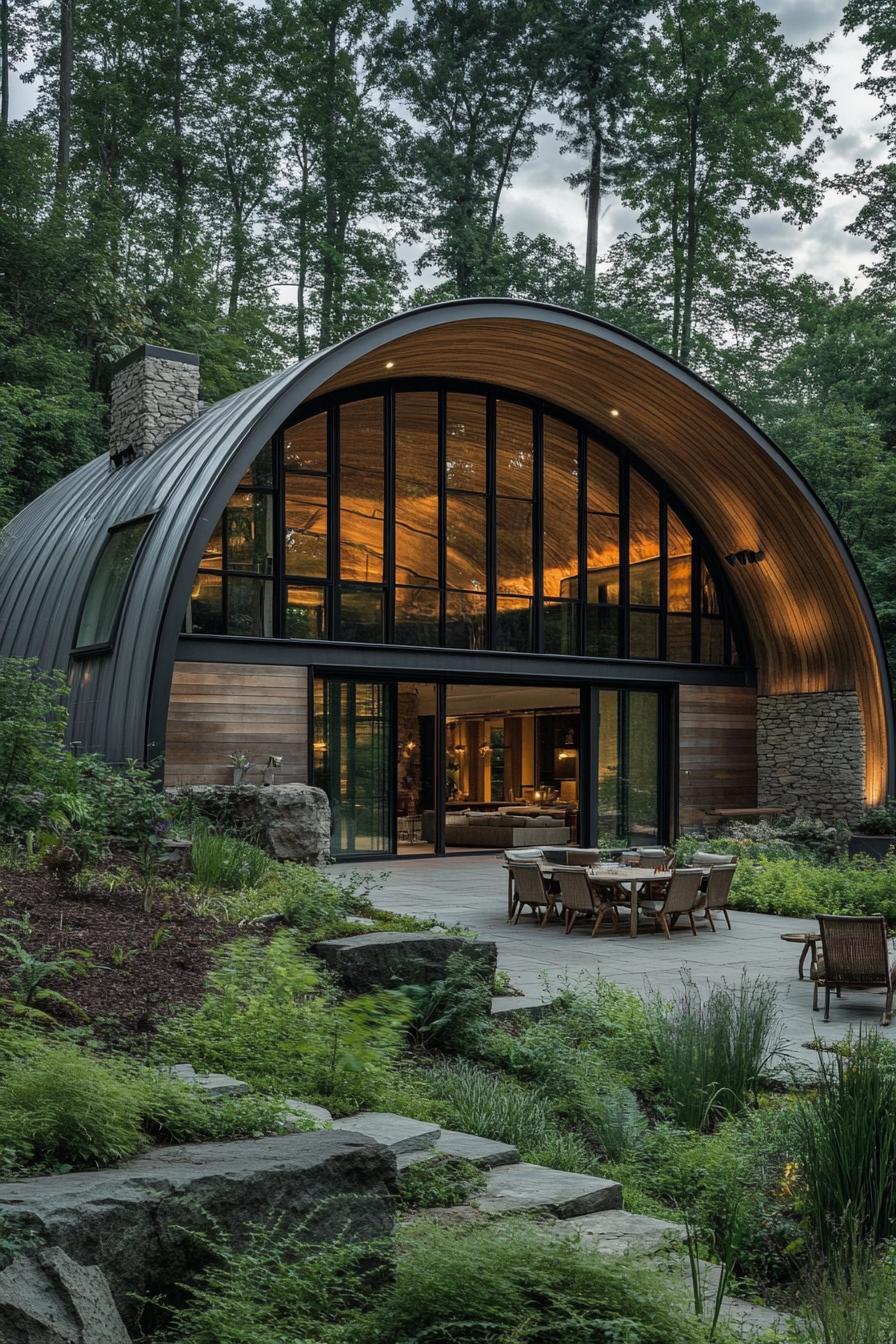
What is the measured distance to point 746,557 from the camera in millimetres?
20234

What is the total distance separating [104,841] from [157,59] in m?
27.1

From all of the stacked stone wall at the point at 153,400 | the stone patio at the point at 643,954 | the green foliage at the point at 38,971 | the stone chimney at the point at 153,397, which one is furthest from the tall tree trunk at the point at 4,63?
the green foliage at the point at 38,971

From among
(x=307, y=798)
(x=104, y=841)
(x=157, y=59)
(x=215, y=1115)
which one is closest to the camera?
(x=215, y=1115)

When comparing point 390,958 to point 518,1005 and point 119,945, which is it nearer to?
point 518,1005

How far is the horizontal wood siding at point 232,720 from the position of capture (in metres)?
15.4

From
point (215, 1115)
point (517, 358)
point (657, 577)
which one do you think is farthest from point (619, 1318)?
point (657, 577)

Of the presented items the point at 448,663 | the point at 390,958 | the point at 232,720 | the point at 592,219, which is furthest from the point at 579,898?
the point at 592,219

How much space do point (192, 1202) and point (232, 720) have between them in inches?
509

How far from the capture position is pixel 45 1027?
4.62 meters

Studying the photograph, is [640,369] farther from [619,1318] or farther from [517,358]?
[619,1318]

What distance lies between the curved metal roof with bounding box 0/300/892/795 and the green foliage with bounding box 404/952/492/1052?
789 cm

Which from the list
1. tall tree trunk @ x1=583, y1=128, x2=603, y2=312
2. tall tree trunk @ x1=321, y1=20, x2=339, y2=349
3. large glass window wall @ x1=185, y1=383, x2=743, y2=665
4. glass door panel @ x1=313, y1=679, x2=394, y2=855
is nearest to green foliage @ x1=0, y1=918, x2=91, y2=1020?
large glass window wall @ x1=185, y1=383, x2=743, y2=665

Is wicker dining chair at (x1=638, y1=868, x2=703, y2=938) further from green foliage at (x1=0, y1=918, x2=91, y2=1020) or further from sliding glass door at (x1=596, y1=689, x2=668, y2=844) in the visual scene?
sliding glass door at (x1=596, y1=689, x2=668, y2=844)

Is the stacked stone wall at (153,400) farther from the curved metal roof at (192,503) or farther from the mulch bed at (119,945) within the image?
the mulch bed at (119,945)
